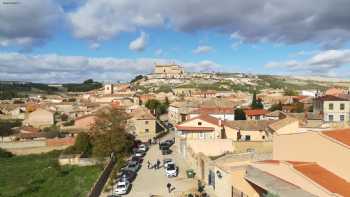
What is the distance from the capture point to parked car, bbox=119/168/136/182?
3491 centimetres

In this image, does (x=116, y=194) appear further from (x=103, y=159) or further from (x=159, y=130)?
(x=159, y=130)

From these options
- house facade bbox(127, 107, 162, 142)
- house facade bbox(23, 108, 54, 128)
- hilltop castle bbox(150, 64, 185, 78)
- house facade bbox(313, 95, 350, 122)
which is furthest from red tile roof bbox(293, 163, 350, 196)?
hilltop castle bbox(150, 64, 185, 78)

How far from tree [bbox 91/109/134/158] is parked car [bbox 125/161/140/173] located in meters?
3.43

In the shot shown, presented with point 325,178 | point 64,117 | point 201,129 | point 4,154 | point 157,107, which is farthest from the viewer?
point 64,117

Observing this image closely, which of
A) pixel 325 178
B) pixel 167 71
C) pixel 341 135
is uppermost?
pixel 167 71

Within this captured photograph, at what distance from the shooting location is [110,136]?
44781mm

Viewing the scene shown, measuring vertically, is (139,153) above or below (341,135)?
below

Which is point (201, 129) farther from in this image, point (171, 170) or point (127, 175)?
point (127, 175)

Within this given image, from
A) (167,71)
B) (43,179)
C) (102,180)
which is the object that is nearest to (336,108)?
(102,180)

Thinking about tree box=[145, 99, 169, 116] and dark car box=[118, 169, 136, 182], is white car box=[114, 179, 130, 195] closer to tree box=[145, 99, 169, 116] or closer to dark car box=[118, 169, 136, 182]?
dark car box=[118, 169, 136, 182]

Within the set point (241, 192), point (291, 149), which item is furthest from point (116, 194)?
point (291, 149)

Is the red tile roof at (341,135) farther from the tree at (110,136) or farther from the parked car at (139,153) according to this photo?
the parked car at (139,153)

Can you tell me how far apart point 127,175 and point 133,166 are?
388 centimetres

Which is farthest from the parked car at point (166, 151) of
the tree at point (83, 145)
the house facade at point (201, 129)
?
the tree at point (83, 145)
